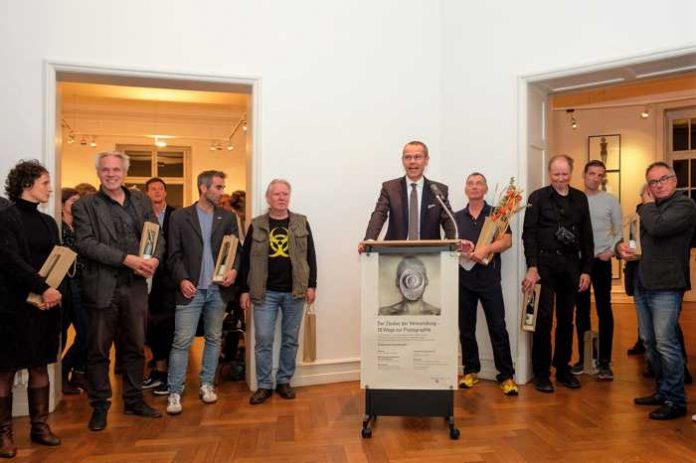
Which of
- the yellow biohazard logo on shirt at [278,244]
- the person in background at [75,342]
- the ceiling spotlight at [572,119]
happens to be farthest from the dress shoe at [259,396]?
the ceiling spotlight at [572,119]

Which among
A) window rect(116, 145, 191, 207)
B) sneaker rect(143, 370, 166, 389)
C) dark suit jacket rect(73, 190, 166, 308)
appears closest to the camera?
dark suit jacket rect(73, 190, 166, 308)

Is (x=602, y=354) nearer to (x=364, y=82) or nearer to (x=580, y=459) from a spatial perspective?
(x=580, y=459)

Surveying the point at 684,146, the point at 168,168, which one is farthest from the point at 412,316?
the point at 168,168

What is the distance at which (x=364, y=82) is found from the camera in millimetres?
4664

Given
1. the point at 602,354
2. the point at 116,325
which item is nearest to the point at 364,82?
the point at 116,325

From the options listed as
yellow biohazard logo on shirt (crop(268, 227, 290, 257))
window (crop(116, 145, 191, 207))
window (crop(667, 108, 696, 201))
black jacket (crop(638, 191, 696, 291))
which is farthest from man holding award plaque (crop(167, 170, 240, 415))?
window (crop(667, 108, 696, 201))

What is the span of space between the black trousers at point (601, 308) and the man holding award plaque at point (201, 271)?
110 inches

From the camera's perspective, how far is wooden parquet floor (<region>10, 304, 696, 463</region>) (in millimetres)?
3045

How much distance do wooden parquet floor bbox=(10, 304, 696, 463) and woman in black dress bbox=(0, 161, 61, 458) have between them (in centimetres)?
25

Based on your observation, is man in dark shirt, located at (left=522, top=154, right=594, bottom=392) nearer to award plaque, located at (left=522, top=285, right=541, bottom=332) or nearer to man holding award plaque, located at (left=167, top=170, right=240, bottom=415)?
award plaque, located at (left=522, top=285, right=541, bottom=332)

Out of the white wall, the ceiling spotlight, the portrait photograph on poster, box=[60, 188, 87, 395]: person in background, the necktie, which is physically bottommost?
box=[60, 188, 87, 395]: person in background

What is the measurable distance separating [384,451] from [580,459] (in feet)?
3.31

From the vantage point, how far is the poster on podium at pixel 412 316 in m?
3.28

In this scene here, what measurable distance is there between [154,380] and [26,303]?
1.70m
